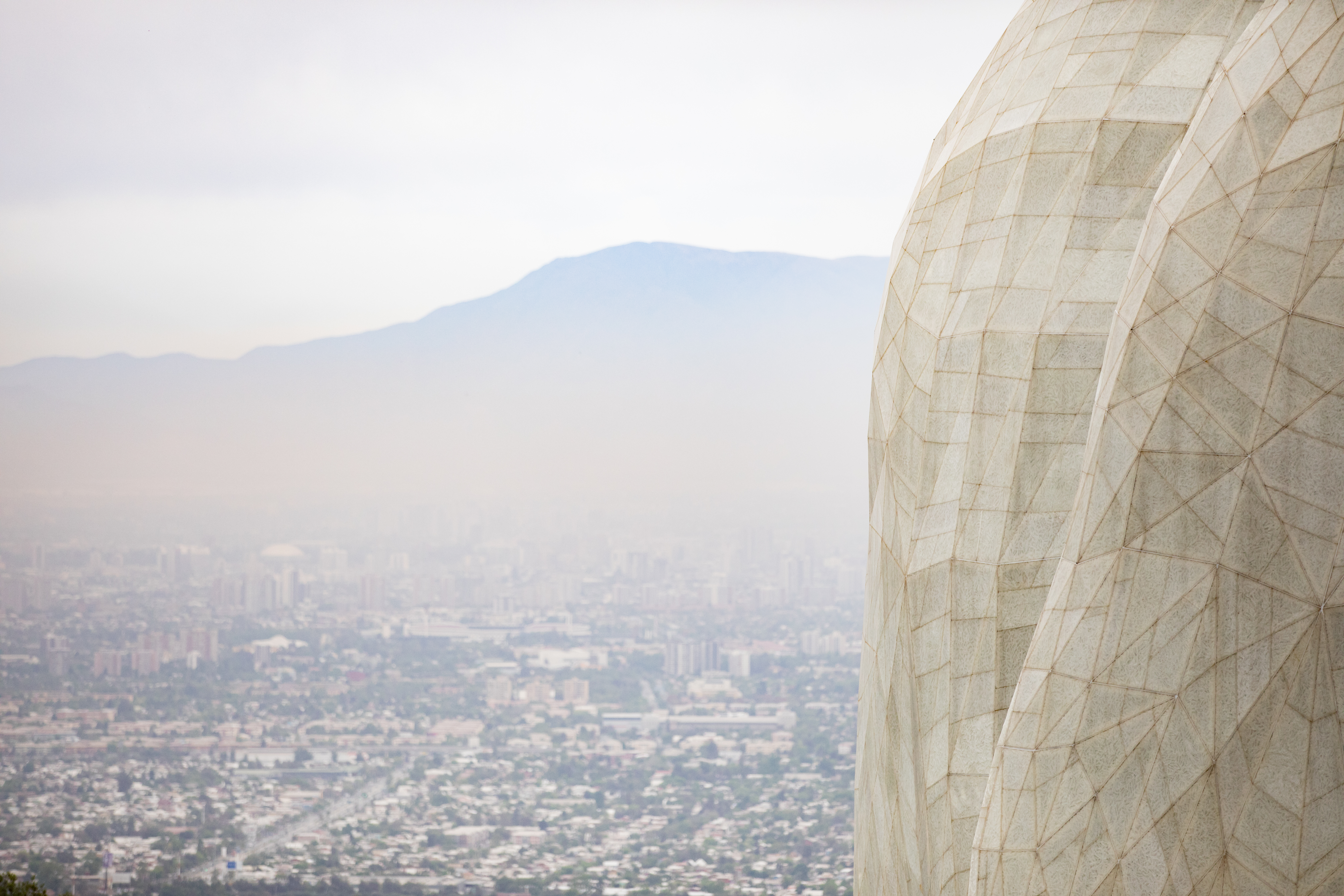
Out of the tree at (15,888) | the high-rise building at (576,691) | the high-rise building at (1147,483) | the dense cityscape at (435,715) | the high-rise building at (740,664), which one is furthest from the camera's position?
the high-rise building at (740,664)

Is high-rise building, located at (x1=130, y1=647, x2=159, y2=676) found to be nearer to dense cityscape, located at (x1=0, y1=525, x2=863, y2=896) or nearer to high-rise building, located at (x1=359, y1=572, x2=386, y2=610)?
dense cityscape, located at (x1=0, y1=525, x2=863, y2=896)

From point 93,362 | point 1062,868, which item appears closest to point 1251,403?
point 1062,868

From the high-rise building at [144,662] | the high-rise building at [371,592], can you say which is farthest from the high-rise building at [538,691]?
the high-rise building at [144,662]

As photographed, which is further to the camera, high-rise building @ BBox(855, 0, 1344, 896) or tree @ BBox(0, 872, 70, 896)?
tree @ BBox(0, 872, 70, 896)

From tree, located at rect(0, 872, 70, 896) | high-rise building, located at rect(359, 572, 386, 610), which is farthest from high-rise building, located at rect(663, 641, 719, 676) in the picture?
tree, located at rect(0, 872, 70, 896)

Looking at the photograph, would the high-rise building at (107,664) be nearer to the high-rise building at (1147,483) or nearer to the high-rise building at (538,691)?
the high-rise building at (538,691)

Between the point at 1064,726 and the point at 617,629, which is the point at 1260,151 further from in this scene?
the point at 617,629
